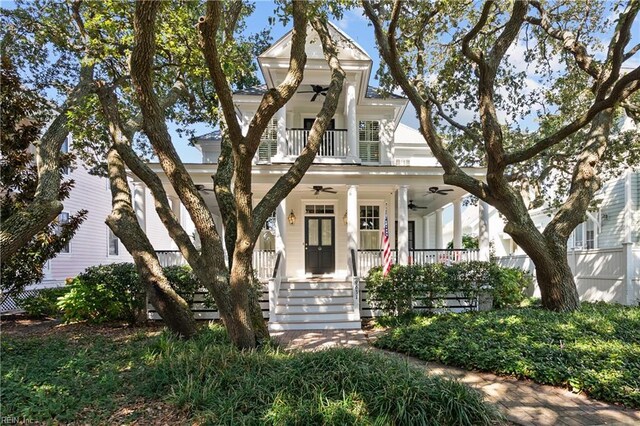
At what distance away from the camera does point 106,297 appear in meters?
8.45

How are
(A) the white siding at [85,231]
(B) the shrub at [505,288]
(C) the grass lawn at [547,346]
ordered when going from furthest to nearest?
(A) the white siding at [85,231] → (B) the shrub at [505,288] → (C) the grass lawn at [547,346]

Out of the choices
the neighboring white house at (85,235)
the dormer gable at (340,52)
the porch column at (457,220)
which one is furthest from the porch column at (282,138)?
the neighboring white house at (85,235)

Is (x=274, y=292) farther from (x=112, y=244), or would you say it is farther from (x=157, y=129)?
(x=112, y=244)

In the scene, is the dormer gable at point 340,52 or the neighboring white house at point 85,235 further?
the neighboring white house at point 85,235

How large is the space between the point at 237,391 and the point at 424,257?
7964mm

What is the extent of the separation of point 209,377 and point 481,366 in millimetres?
3865

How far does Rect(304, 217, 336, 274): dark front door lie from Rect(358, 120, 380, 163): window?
2.56 metres

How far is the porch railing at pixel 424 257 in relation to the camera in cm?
1001

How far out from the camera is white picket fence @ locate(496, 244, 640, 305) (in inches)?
329

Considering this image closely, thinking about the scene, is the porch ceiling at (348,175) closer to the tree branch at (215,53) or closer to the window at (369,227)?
the window at (369,227)

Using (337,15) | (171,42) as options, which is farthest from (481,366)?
(171,42)

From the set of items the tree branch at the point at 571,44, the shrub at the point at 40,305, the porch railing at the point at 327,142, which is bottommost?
the shrub at the point at 40,305

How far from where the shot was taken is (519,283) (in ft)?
31.4

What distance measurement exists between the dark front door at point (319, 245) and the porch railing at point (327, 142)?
2514 millimetres
